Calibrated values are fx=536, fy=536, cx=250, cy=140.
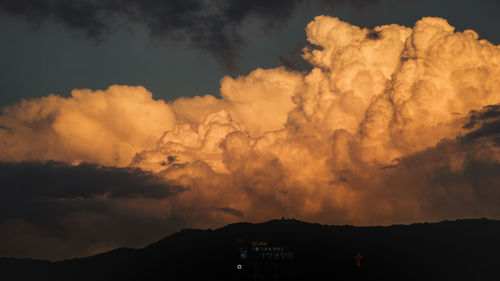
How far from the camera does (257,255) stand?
3625 inches

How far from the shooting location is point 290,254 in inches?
3642

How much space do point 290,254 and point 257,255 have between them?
5.72m
